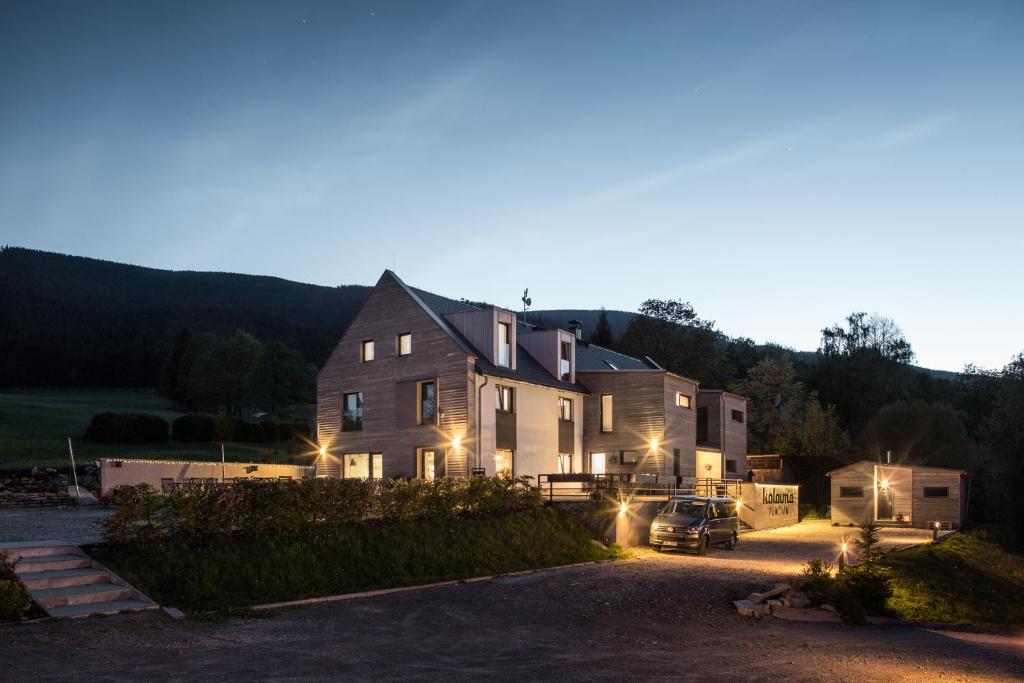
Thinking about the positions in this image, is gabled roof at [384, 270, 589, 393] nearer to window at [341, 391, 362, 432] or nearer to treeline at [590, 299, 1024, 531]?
window at [341, 391, 362, 432]

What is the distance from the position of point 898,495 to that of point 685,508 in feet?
64.4

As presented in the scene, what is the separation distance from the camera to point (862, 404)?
3029 inches

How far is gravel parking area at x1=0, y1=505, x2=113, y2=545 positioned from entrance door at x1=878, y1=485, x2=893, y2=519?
3433 centimetres

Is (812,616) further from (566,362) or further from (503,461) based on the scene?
(566,362)

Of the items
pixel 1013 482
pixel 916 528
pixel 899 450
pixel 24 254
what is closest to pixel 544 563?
pixel 916 528

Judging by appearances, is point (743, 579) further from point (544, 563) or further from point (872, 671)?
point (872, 671)

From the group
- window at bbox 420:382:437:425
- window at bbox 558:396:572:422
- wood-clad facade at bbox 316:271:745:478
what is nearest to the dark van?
wood-clad facade at bbox 316:271:745:478

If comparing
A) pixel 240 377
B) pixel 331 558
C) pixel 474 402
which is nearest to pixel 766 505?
pixel 474 402

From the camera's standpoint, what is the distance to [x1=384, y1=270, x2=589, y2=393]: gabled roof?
34375 millimetres

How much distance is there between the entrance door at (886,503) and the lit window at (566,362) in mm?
16450

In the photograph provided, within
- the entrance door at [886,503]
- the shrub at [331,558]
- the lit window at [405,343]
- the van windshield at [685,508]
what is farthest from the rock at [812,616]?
the entrance door at [886,503]

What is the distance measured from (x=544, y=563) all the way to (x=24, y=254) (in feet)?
687

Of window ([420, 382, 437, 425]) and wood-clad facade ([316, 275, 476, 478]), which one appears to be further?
window ([420, 382, 437, 425])

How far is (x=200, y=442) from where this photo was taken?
55.9m
